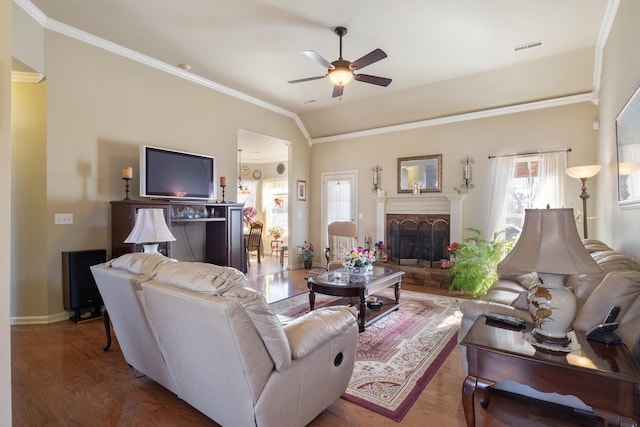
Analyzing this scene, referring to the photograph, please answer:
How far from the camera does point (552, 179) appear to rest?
4930 mm

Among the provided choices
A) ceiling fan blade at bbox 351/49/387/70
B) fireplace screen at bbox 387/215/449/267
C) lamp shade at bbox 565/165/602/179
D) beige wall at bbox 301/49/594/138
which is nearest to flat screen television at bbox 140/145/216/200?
ceiling fan blade at bbox 351/49/387/70

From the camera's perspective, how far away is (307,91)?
5.74 m

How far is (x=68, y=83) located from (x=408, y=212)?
18.4 feet

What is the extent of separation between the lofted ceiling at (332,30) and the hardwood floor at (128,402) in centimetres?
352

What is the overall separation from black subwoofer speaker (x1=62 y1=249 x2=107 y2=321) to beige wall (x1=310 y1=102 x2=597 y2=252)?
15.0 feet

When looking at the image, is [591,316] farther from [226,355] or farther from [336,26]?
[336,26]

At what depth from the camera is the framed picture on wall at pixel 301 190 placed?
7.24m

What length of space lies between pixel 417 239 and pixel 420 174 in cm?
128

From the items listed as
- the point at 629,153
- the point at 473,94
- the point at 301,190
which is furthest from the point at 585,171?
the point at 301,190

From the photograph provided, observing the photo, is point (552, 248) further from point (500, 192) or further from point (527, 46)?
point (500, 192)

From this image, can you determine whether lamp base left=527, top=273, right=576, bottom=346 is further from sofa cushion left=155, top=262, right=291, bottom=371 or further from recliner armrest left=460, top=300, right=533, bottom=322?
sofa cushion left=155, top=262, right=291, bottom=371

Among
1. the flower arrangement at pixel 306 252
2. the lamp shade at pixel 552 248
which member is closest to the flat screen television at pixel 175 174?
the flower arrangement at pixel 306 252

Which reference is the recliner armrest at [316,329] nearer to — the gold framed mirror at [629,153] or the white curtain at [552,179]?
the gold framed mirror at [629,153]

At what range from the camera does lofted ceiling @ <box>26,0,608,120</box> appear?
331cm
